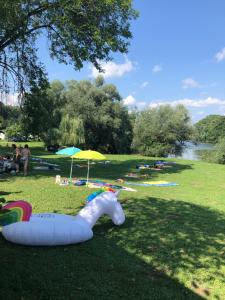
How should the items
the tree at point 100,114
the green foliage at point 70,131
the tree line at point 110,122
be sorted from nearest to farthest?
1. the green foliage at point 70,131
2. the tree line at point 110,122
3. the tree at point 100,114

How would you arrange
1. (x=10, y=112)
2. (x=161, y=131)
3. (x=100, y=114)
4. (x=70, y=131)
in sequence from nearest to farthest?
1. (x=10, y=112)
2. (x=70, y=131)
3. (x=100, y=114)
4. (x=161, y=131)

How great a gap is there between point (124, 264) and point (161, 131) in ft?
119

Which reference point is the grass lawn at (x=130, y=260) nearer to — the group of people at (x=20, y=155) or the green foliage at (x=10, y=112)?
the group of people at (x=20, y=155)

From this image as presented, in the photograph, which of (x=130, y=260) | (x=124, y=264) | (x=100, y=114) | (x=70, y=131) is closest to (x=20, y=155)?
(x=130, y=260)

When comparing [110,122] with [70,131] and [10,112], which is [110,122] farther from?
[10,112]

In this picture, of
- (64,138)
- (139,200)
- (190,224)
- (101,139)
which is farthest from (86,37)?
(101,139)

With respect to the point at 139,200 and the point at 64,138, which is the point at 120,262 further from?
the point at 64,138

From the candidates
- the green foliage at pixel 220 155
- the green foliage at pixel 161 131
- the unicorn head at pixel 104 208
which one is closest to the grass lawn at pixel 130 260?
the unicorn head at pixel 104 208

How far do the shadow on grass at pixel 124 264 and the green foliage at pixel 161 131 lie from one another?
32.3 metres

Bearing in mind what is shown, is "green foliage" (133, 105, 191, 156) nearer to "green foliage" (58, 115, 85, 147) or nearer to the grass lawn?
"green foliage" (58, 115, 85, 147)

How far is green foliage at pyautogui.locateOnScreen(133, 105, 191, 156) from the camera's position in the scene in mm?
40969

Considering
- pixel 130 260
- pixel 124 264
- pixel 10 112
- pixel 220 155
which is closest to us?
pixel 124 264

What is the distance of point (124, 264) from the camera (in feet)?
19.7

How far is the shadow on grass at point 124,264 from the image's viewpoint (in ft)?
16.3
